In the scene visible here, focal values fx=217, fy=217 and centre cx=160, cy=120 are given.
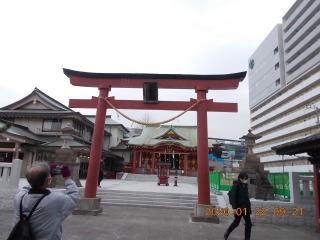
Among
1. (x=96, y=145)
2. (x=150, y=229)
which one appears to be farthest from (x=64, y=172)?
(x=96, y=145)

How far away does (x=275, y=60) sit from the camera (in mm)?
48250

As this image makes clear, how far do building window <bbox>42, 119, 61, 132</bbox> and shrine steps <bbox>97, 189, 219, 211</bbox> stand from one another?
49.5 ft

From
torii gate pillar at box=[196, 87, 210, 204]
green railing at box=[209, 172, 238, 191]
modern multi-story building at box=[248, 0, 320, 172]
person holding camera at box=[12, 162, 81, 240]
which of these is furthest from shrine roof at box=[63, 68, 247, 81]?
modern multi-story building at box=[248, 0, 320, 172]

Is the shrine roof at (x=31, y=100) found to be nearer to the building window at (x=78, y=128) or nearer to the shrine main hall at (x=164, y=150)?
the building window at (x=78, y=128)

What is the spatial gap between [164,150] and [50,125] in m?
13.9

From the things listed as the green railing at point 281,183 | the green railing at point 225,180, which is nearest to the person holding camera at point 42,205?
the green railing at point 281,183

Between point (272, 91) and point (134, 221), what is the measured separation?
2001 inches

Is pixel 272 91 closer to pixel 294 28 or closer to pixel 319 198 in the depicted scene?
pixel 294 28

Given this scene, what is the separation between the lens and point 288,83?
43.9 metres

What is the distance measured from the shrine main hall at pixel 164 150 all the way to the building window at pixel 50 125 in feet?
28.3

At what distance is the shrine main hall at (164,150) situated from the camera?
27234mm

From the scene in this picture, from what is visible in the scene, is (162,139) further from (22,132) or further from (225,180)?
(225,180)

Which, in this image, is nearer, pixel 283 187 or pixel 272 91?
pixel 283 187

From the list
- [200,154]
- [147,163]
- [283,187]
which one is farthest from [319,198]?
[147,163]
